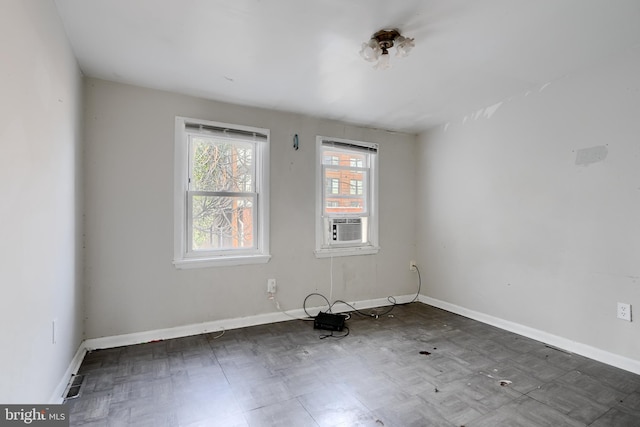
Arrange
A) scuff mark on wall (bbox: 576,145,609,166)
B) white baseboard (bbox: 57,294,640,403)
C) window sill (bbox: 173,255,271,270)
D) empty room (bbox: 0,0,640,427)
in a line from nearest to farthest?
empty room (bbox: 0,0,640,427), white baseboard (bbox: 57,294,640,403), scuff mark on wall (bbox: 576,145,609,166), window sill (bbox: 173,255,271,270)

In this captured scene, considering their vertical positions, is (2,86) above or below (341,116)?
below

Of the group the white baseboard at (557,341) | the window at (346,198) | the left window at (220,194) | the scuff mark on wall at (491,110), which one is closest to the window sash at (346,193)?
the window at (346,198)

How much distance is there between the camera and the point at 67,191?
208 cm

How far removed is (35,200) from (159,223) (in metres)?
1.32

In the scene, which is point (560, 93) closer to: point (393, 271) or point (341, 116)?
point (341, 116)

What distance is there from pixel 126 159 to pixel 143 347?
1.63 meters

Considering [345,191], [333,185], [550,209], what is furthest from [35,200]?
[550,209]

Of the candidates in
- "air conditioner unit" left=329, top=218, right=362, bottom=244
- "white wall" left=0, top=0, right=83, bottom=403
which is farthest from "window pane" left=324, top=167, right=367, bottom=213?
"white wall" left=0, top=0, right=83, bottom=403

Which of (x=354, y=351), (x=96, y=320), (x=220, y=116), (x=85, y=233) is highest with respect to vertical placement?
(x=220, y=116)

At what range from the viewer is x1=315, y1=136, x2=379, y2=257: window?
362cm

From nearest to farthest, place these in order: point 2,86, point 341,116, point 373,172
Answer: point 2,86 < point 341,116 < point 373,172

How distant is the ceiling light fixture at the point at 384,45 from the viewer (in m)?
1.95

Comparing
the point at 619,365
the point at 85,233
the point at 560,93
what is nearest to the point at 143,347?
the point at 85,233

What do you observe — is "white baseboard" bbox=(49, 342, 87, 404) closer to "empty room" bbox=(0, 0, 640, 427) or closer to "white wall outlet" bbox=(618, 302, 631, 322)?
"empty room" bbox=(0, 0, 640, 427)
